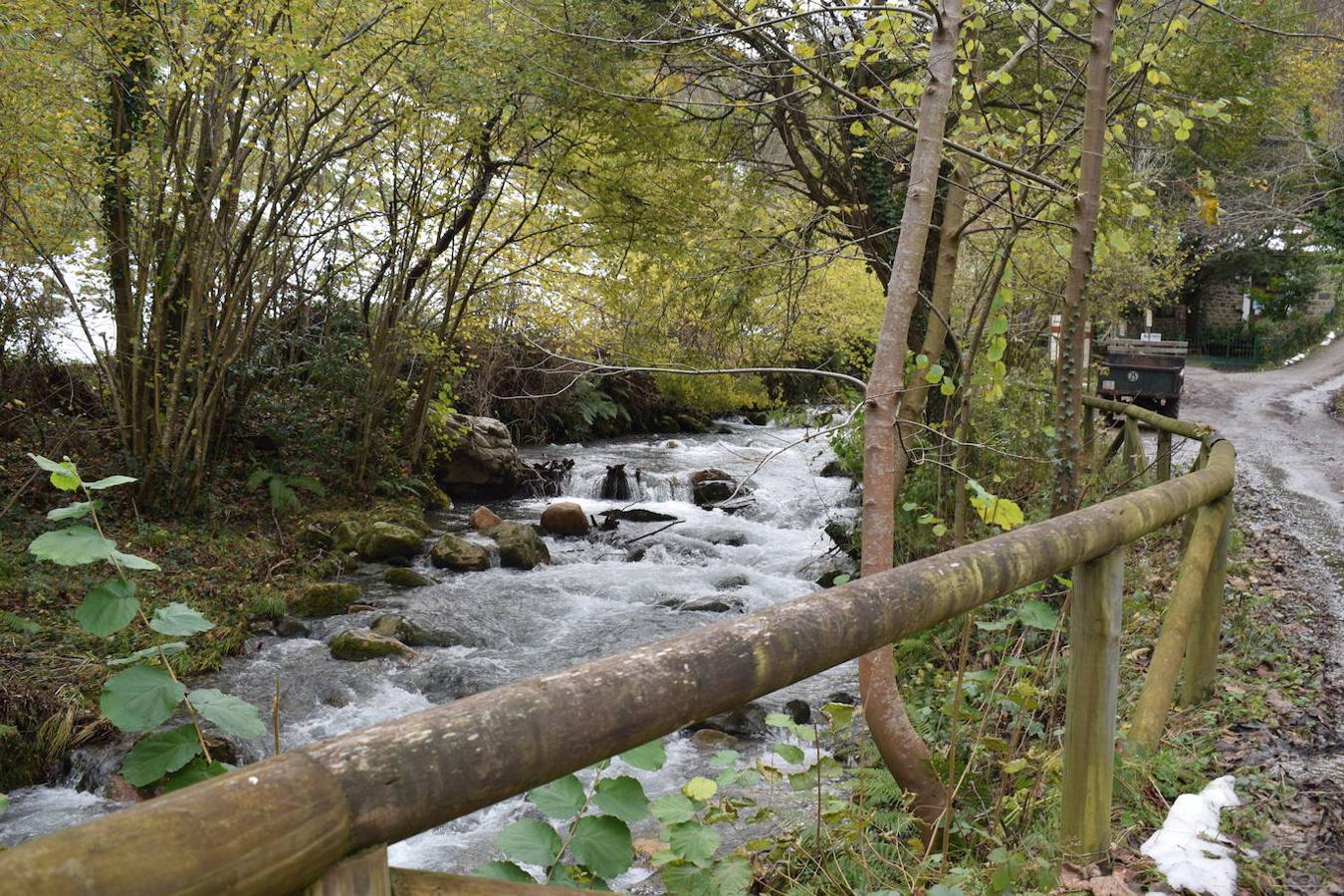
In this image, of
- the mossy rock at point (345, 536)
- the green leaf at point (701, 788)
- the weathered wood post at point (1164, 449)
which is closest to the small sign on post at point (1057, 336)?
the weathered wood post at point (1164, 449)

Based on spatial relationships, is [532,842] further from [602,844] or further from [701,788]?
[701,788]

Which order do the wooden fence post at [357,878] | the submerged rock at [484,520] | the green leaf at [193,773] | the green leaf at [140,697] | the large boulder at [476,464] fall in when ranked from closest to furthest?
the wooden fence post at [357,878] → the green leaf at [140,697] → the green leaf at [193,773] → the submerged rock at [484,520] → the large boulder at [476,464]

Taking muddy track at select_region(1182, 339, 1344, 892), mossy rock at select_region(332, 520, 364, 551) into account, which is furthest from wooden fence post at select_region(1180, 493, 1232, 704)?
mossy rock at select_region(332, 520, 364, 551)

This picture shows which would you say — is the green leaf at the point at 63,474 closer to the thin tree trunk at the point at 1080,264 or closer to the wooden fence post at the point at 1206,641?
the wooden fence post at the point at 1206,641

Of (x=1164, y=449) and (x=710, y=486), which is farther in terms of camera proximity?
(x=710, y=486)

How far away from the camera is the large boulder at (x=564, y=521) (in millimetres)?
13508

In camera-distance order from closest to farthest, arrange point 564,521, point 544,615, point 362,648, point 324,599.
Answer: point 362,648 → point 324,599 → point 544,615 → point 564,521

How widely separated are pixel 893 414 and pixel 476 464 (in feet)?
39.6

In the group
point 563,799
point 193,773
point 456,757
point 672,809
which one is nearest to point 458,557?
point 672,809

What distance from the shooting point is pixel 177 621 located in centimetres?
180

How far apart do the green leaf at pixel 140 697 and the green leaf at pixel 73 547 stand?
22 cm

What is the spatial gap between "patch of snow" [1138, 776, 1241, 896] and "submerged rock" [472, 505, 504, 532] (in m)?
11.0

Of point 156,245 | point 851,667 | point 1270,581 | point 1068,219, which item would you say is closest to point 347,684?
point 851,667

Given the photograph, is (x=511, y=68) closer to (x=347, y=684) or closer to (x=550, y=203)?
(x=550, y=203)
